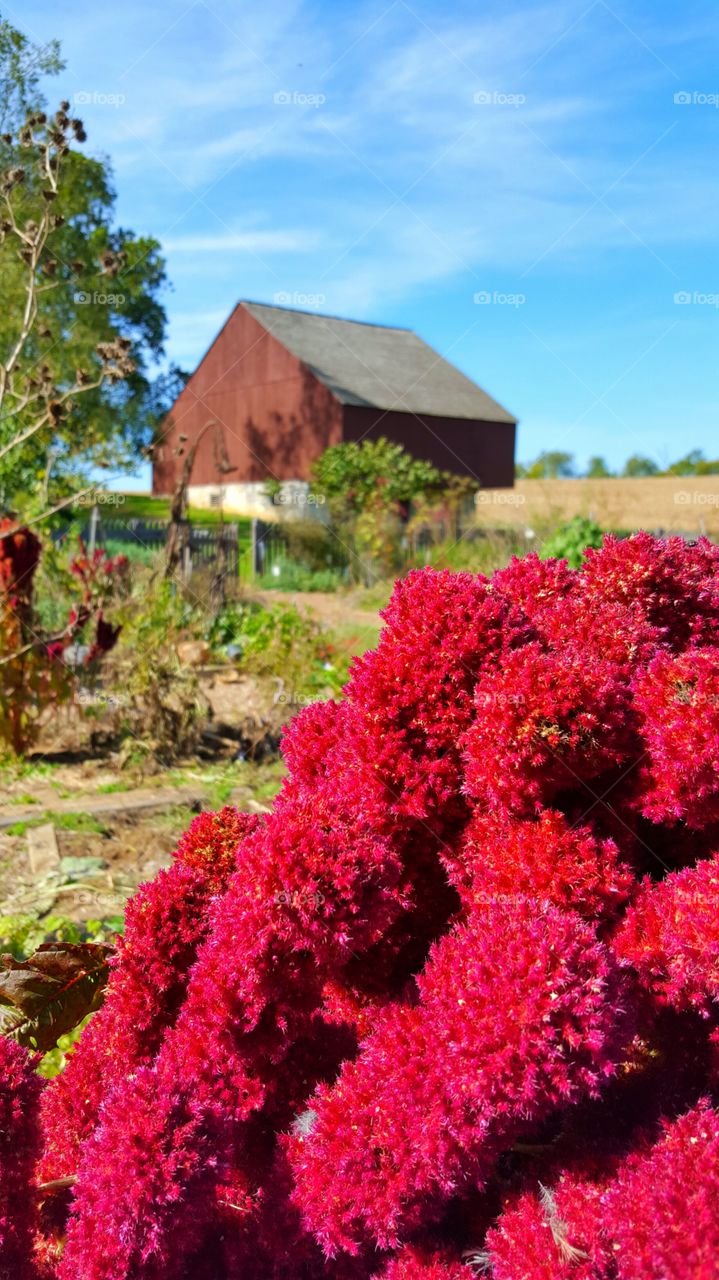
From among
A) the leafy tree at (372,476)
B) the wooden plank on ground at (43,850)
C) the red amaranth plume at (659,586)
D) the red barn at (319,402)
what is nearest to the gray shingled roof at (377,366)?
the red barn at (319,402)

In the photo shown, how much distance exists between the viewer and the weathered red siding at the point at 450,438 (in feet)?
107

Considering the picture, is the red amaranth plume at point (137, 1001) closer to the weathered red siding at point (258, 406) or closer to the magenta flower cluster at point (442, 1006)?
Answer: the magenta flower cluster at point (442, 1006)

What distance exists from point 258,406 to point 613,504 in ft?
69.7

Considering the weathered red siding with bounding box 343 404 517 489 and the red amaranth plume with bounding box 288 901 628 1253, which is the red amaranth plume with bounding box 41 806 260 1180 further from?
the weathered red siding with bounding box 343 404 517 489

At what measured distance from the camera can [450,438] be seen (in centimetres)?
3603

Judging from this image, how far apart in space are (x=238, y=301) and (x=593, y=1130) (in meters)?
37.6

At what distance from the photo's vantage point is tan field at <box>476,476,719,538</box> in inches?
557

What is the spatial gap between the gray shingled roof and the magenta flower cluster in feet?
104

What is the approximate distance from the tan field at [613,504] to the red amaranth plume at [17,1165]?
3755 mm

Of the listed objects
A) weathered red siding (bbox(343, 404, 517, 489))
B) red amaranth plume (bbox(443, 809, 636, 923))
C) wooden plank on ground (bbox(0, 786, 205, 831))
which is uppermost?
weathered red siding (bbox(343, 404, 517, 489))

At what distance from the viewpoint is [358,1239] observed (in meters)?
0.88

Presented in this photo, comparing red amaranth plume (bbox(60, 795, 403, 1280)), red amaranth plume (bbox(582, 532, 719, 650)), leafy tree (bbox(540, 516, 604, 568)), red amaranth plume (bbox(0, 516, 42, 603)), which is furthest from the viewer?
leafy tree (bbox(540, 516, 604, 568))

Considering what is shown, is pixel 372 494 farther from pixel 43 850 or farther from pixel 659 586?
pixel 659 586

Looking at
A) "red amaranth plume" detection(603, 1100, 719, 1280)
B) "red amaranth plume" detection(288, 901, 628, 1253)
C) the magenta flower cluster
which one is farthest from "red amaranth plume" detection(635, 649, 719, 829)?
"red amaranth plume" detection(603, 1100, 719, 1280)
